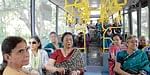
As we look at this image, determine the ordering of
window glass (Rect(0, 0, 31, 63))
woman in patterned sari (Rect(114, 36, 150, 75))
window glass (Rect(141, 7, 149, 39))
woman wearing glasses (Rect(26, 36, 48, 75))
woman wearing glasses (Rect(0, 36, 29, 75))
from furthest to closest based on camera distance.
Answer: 1. window glass (Rect(141, 7, 149, 39))
2. window glass (Rect(0, 0, 31, 63))
3. woman wearing glasses (Rect(26, 36, 48, 75))
4. woman in patterned sari (Rect(114, 36, 150, 75))
5. woman wearing glasses (Rect(0, 36, 29, 75))

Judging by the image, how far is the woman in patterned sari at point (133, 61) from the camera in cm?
375

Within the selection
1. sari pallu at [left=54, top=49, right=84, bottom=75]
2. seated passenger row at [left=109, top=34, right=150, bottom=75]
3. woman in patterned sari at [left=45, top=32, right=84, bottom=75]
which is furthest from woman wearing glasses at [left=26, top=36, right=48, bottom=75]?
seated passenger row at [left=109, top=34, right=150, bottom=75]

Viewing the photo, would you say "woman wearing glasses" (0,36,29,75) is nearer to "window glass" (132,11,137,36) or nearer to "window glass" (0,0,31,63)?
"window glass" (0,0,31,63)

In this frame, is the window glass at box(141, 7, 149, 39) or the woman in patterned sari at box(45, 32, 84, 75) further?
the window glass at box(141, 7, 149, 39)

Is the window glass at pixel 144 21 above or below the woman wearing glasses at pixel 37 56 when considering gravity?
above

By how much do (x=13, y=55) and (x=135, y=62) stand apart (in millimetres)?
2497

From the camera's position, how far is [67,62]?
10.9 ft

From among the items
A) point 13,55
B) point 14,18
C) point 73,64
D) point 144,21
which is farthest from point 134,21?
point 13,55

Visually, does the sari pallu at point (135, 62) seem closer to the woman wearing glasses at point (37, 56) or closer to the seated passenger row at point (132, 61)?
the seated passenger row at point (132, 61)

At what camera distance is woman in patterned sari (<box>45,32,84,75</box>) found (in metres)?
3.29

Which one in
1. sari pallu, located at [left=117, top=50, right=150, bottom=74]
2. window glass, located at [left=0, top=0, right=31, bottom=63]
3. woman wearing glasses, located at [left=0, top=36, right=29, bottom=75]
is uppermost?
window glass, located at [left=0, top=0, right=31, bottom=63]

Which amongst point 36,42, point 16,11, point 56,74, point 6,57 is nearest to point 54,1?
point 16,11

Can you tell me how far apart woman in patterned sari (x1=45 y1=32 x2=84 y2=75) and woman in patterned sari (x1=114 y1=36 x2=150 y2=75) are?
73 centimetres

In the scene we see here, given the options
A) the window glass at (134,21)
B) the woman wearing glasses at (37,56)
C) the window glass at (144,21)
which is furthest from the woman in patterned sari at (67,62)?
the window glass at (134,21)
